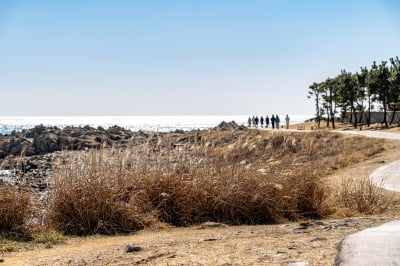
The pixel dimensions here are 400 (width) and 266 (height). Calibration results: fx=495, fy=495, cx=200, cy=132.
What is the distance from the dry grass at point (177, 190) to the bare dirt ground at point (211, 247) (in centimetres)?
54

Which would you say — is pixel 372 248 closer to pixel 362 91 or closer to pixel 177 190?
pixel 177 190

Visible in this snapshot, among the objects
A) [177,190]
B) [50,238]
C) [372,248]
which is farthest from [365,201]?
[50,238]

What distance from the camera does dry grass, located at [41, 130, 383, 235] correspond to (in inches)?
393

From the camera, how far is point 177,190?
10.8 metres

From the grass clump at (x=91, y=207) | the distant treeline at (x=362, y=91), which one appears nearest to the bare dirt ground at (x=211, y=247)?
the grass clump at (x=91, y=207)

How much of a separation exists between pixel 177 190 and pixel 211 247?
138 inches

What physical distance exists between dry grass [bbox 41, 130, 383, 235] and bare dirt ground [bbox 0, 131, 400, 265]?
21.2 inches

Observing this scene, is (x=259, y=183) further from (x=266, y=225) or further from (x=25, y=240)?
(x=25, y=240)

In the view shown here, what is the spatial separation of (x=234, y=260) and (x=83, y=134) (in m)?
49.4

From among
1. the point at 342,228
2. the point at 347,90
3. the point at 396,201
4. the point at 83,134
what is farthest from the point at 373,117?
the point at 342,228

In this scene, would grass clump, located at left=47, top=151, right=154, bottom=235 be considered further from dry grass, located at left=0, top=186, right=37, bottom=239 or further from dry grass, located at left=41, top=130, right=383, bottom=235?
dry grass, located at left=0, top=186, right=37, bottom=239

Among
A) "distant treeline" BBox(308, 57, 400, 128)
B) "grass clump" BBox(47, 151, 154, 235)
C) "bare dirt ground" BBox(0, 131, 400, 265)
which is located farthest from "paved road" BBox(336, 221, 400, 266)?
"distant treeline" BBox(308, 57, 400, 128)

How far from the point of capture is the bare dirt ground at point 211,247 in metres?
6.34

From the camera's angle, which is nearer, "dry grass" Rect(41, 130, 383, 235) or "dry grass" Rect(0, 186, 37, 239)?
"dry grass" Rect(0, 186, 37, 239)
